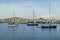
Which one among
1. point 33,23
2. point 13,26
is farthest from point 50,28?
point 33,23

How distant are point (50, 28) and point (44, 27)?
300 cm

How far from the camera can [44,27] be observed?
85.6m

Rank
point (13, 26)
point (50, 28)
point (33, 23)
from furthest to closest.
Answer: point (33, 23)
point (13, 26)
point (50, 28)

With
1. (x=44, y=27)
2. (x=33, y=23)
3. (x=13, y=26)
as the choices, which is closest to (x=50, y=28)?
(x=44, y=27)

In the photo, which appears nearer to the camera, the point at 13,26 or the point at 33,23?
the point at 13,26

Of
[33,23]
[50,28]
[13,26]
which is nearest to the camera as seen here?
[50,28]

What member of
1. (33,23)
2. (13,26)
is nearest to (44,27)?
(13,26)

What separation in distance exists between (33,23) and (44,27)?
37055mm

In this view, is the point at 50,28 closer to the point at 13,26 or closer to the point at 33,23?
the point at 13,26

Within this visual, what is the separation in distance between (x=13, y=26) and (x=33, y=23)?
2462cm

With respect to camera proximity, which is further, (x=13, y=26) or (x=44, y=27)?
(x=13, y=26)

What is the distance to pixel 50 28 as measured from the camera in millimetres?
83812

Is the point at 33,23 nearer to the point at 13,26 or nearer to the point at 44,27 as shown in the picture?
the point at 13,26

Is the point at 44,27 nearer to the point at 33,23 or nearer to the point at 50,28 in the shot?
the point at 50,28
